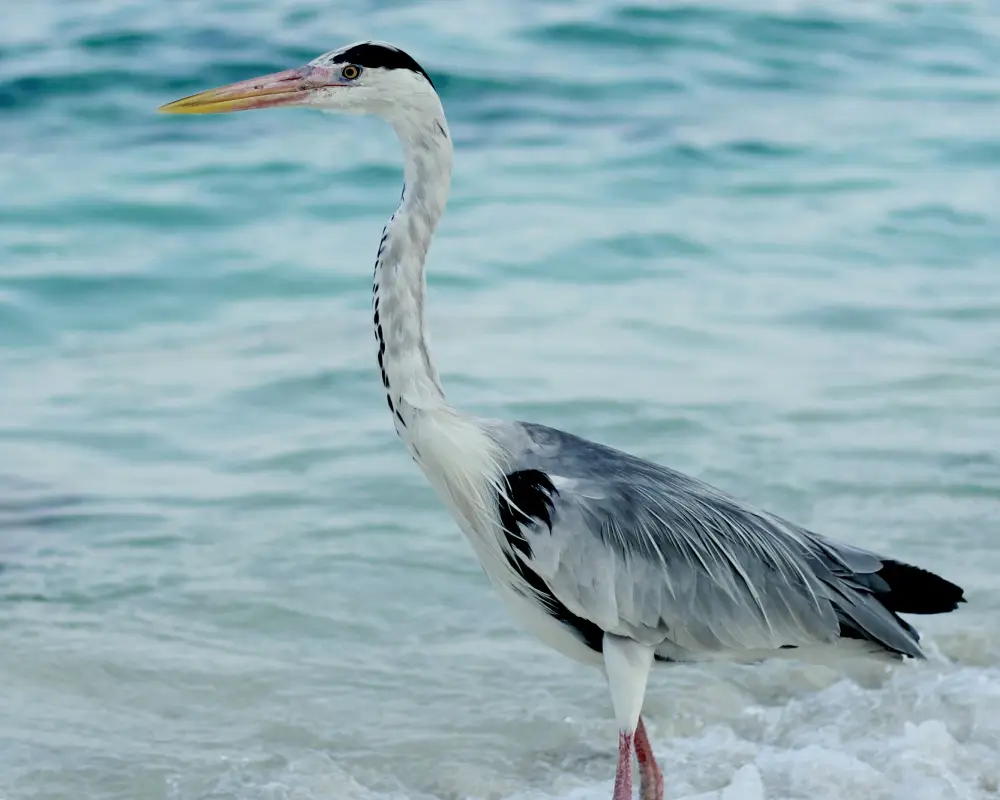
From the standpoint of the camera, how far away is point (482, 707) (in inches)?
187

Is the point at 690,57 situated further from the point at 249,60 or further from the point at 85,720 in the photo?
the point at 85,720

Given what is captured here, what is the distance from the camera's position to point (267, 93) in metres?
3.82

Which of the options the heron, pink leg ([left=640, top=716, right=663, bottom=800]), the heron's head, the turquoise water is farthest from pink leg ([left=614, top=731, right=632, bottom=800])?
the heron's head

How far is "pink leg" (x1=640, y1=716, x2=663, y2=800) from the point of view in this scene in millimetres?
3904

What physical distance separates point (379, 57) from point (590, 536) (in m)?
1.24

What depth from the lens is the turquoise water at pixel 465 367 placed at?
4.57m

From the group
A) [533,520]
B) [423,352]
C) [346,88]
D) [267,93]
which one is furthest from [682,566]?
[267,93]

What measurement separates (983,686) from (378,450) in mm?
3053

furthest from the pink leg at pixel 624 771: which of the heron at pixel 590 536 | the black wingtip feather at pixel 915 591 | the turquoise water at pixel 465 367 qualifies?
the black wingtip feather at pixel 915 591

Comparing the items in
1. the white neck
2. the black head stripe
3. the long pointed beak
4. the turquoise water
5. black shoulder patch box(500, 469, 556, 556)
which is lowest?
the turquoise water

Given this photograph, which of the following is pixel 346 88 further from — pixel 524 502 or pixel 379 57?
pixel 524 502

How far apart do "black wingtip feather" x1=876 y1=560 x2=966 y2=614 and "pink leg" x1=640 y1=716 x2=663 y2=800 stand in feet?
2.25

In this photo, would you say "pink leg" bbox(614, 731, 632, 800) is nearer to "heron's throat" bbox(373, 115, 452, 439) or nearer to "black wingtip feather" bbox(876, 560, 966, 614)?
"black wingtip feather" bbox(876, 560, 966, 614)

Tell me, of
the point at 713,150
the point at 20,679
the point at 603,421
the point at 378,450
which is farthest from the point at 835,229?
the point at 20,679
